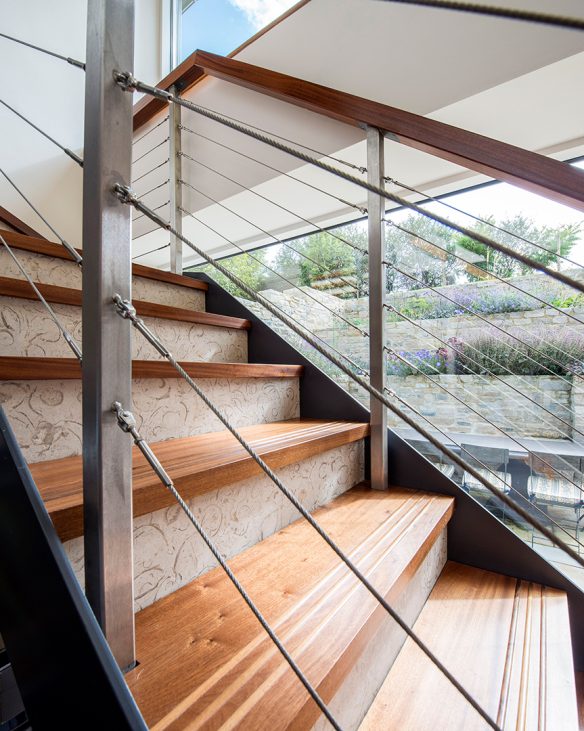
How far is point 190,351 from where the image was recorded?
1.23 m

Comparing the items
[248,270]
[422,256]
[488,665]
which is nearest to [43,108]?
[248,270]

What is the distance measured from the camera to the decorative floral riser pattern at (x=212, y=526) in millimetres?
594

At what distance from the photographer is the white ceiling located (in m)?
1.27

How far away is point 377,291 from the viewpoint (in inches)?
44.1

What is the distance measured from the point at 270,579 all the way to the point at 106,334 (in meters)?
0.50

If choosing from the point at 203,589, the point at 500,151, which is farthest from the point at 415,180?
the point at 203,589

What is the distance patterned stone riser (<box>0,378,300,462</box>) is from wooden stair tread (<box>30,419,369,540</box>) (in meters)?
0.03

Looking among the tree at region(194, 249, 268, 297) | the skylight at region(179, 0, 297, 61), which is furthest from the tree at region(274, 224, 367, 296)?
the skylight at region(179, 0, 297, 61)

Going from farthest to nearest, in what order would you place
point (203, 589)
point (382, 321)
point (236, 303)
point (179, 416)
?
point (236, 303) → point (382, 321) → point (179, 416) → point (203, 589)

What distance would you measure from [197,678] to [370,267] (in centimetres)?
100

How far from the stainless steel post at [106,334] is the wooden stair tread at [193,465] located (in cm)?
7

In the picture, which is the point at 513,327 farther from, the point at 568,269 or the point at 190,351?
the point at 190,351

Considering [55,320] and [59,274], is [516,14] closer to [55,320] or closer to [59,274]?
[55,320]

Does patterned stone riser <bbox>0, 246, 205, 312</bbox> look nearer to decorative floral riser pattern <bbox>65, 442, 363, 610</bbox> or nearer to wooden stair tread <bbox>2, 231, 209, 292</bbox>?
wooden stair tread <bbox>2, 231, 209, 292</bbox>
